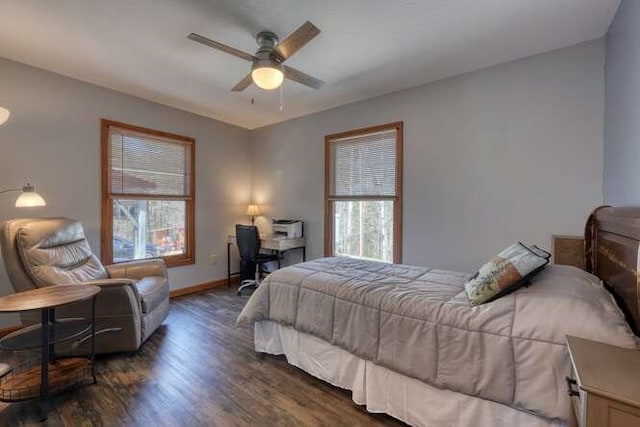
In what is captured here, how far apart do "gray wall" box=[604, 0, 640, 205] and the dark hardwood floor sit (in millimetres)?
2075

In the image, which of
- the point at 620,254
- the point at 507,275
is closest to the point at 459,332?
the point at 507,275

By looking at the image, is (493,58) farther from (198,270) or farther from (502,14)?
(198,270)

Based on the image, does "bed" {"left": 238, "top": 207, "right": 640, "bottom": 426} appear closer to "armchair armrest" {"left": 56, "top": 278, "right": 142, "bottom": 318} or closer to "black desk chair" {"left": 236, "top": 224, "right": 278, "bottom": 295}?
"armchair armrest" {"left": 56, "top": 278, "right": 142, "bottom": 318}

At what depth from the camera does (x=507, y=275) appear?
60.3 inches

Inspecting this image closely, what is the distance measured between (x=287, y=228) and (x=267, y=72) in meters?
2.42

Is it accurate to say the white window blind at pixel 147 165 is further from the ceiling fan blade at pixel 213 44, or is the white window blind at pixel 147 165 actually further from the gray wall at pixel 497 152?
the gray wall at pixel 497 152

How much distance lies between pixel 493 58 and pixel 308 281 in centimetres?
258

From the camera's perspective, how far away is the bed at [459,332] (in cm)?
126

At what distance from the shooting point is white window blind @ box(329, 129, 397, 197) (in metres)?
3.55

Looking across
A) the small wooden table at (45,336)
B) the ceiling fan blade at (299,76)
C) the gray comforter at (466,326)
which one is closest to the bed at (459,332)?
the gray comforter at (466,326)

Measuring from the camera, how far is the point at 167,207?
4.11 metres

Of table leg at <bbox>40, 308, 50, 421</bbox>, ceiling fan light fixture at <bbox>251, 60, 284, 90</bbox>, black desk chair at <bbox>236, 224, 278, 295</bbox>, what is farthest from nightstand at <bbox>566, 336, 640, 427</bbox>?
black desk chair at <bbox>236, 224, 278, 295</bbox>

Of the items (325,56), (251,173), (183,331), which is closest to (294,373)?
(183,331)

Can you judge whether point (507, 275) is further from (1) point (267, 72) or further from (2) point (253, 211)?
(2) point (253, 211)
